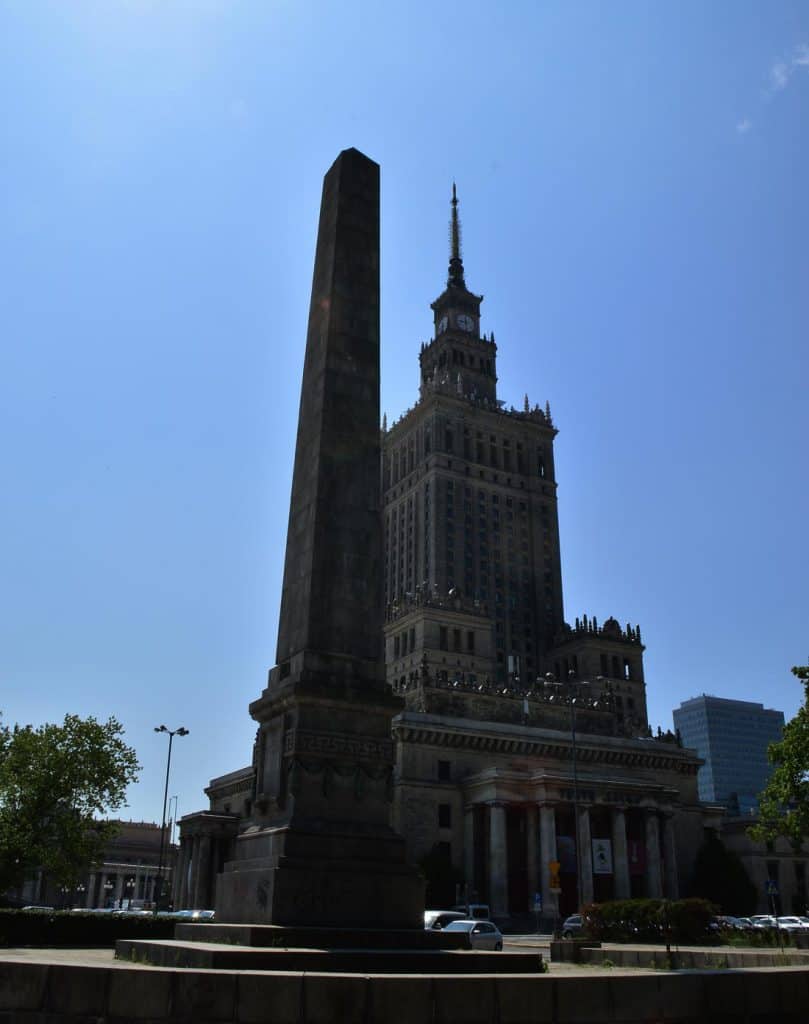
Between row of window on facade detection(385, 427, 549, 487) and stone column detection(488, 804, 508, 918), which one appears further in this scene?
row of window on facade detection(385, 427, 549, 487)

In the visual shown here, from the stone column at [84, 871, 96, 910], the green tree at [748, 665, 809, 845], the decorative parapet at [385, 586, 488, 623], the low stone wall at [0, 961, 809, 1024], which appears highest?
the decorative parapet at [385, 586, 488, 623]

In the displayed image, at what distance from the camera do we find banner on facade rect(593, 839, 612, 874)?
71062 mm

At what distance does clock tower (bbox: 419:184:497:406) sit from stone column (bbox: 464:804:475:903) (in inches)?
2905

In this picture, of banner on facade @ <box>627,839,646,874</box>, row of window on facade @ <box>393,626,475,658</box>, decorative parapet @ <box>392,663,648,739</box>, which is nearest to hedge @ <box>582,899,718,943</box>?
decorative parapet @ <box>392,663,648,739</box>

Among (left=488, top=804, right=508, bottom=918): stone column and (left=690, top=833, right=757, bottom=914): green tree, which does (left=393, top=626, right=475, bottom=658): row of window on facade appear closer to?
(left=488, top=804, right=508, bottom=918): stone column

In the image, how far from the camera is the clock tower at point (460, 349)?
13956 centimetres

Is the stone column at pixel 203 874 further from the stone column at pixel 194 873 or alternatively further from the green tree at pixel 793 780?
the green tree at pixel 793 780

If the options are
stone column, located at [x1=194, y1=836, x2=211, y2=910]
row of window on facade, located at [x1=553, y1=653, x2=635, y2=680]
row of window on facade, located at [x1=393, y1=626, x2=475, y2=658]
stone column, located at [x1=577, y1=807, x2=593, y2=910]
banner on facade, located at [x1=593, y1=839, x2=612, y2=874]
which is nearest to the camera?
stone column, located at [x1=577, y1=807, x2=593, y2=910]

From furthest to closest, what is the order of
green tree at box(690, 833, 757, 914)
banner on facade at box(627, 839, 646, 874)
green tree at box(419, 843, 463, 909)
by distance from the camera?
green tree at box(690, 833, 757, 914) < banner on facade at box(627, 839, 646, 874) < green tree at box(419, 843, 463, 909)

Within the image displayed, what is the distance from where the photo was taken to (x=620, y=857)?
73.5 metres

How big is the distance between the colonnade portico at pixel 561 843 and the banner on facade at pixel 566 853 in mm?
78

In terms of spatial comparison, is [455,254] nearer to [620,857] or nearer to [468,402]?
Result: [468,402]

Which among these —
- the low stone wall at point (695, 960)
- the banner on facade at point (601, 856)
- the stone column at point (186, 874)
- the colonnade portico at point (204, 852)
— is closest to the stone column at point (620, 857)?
the banner on facade at point (601, 856)

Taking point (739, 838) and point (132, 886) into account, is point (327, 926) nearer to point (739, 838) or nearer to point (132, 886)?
point (739, 838)
